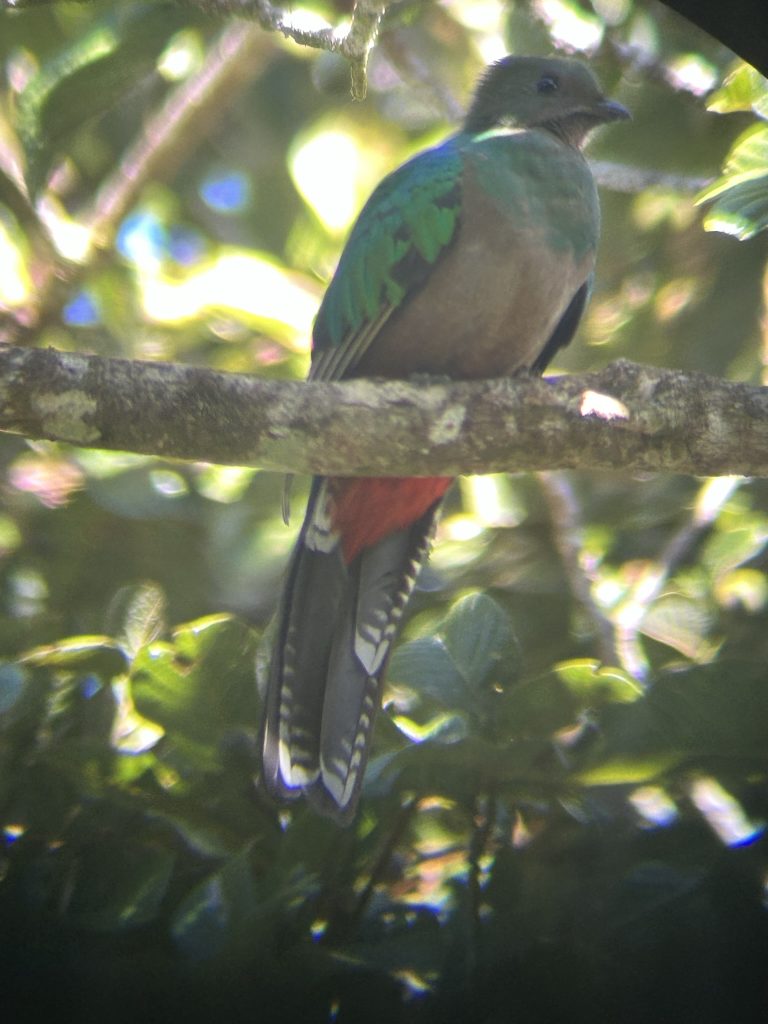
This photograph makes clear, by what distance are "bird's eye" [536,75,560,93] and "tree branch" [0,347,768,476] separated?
4.80 feet

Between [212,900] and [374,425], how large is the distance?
39.8 inches

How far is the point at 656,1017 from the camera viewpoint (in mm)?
1583

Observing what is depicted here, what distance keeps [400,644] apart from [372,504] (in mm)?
362

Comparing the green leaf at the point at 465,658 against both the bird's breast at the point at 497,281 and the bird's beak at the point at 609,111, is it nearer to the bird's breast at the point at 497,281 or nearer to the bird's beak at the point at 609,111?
the bird's breast at the point at 497,281

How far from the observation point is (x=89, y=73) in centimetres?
358

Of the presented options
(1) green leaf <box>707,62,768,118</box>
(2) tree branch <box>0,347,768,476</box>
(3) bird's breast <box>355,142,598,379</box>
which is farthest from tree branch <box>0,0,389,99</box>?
(3) bird's breast <box>355,142,598,379</box>

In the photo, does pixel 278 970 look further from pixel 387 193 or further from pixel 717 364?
pixel 717 364

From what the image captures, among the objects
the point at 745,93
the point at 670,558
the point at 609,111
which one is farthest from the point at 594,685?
the point at 609,111

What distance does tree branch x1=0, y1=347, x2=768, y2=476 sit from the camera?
7.82 feet

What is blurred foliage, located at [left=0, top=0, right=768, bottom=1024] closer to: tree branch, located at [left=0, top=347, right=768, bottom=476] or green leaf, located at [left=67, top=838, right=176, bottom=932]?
green leaf, located at [left=67, top=838, right=176, bottom=932]

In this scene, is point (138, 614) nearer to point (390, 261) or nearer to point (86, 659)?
point (86, 659)

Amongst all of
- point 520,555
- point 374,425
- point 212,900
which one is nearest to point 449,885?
point 212,900

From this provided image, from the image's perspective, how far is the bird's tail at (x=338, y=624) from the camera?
2625 mm

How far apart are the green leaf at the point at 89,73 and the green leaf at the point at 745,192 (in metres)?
1.70
